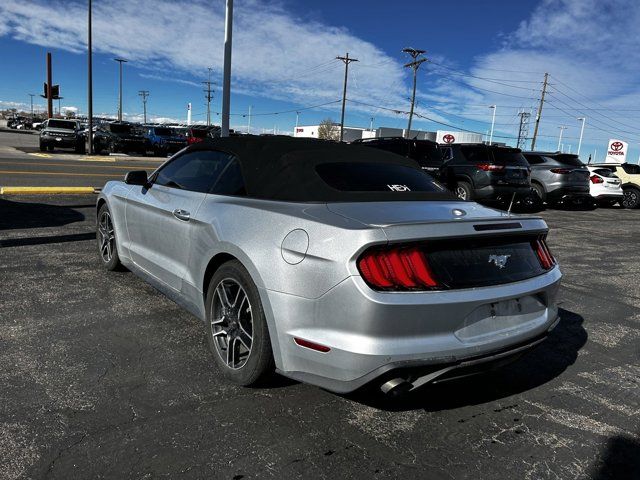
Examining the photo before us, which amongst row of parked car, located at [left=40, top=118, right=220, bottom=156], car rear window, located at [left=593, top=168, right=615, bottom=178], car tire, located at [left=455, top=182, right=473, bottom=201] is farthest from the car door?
row of parked car, located at [left=40, top=118, right=220, bottom=156]

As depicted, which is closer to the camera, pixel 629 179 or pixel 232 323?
pixel 232 323

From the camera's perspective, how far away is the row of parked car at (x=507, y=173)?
12.2 m

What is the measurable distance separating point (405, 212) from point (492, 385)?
1388mm

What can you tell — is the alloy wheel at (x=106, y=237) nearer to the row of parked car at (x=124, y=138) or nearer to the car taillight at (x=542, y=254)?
the car taillight at (x=542, y=254)

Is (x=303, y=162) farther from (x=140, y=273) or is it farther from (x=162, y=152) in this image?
(x=162, y=152)

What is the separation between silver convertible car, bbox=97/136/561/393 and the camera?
7.66ft

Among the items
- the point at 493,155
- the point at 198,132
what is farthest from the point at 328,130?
the point at 493,155

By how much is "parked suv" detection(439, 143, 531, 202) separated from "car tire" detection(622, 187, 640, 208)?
26.1 ft

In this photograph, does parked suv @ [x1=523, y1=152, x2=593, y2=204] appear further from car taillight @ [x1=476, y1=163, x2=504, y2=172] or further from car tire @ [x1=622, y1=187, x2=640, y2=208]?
car tire @ [x1=622, y1=187, x2=640, y2=208]

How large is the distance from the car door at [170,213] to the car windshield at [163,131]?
27367 mm

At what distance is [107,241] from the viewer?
16.8ft

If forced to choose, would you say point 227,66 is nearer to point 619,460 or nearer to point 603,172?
point 603,172

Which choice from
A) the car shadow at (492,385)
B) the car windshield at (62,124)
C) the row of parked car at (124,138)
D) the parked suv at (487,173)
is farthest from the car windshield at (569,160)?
the car windshield at (62,124)

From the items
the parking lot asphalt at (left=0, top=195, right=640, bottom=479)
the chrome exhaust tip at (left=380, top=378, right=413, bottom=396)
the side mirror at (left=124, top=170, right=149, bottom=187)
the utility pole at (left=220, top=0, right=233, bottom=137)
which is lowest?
the parking lot asphalt at (left=0, top=195, right=640, bottom=479)
